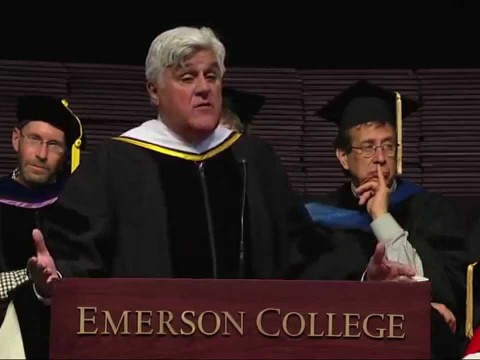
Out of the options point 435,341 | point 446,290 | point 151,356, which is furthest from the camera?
point 446,290

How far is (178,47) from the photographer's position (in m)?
6.06

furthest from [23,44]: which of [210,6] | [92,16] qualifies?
[210,6]

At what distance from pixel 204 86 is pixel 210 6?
96.5 inches

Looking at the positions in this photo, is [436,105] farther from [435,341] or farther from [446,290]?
[435,341]

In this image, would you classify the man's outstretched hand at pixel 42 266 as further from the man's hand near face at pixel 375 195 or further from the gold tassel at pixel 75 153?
the man's hand near face at pixel 375 195

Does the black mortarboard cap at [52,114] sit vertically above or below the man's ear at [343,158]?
above

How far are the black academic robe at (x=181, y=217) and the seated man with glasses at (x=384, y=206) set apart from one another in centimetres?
90

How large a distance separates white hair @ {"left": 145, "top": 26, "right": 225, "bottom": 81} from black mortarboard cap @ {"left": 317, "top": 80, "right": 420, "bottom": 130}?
1.75m

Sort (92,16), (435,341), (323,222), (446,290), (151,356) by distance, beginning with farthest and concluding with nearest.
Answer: (92,16) → (323,222) → (446,290) → (435,341) → (151,356)

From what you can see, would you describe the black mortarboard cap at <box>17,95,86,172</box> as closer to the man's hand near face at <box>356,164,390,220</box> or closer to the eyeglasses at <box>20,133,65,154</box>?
the eyeglasses at <box>20,133,65,154</box>

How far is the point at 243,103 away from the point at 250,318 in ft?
9.37

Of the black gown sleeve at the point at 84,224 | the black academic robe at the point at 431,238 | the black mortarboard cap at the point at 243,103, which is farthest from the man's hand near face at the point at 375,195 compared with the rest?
the black gown sleeve at the point at 84,224

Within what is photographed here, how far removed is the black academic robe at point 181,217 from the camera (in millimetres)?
6090

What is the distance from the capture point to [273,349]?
5.34 m
